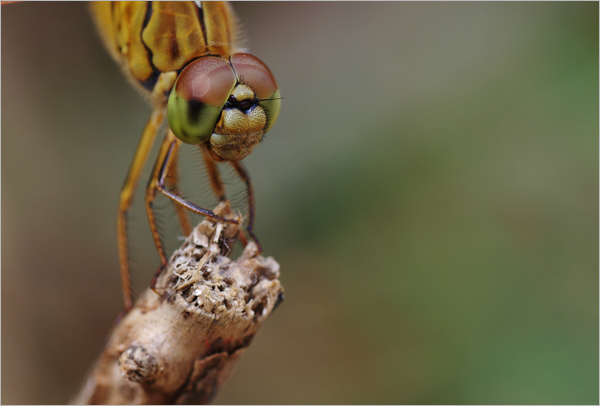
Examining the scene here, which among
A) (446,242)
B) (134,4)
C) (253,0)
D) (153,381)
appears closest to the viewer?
(153,381)

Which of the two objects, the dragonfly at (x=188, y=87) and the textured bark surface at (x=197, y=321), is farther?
the dragonfly at (x=188, y=87)

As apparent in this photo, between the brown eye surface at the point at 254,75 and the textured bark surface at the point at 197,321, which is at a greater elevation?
the brown eye surface at the point at 254,75

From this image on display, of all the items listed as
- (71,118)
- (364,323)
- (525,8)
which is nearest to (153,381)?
(364,323)

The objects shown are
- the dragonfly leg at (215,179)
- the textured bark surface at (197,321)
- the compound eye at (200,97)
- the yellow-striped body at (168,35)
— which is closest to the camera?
the textured bark surface at (197,321)

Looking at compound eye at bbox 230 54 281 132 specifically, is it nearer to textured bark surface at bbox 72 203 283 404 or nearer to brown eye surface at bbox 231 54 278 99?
brown eye surface at bbox 231 54 278 99

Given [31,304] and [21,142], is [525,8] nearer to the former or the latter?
[21,142]

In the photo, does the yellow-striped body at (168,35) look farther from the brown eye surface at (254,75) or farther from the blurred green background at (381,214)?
the blurred green background at (381,214)

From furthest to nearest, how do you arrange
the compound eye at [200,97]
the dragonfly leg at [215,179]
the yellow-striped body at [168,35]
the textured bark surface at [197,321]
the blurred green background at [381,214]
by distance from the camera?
1. the blurred green background at [381,214]
2. the dragonfly leg at [215,179]
3. the yellow-striped body at [168,35]
4. the compound eye at [200,97]
5. the textured bark surface at [197,321]

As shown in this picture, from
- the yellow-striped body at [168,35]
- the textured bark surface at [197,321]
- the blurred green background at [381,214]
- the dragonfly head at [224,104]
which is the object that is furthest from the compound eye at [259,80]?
the blurred green background at [381,214]
